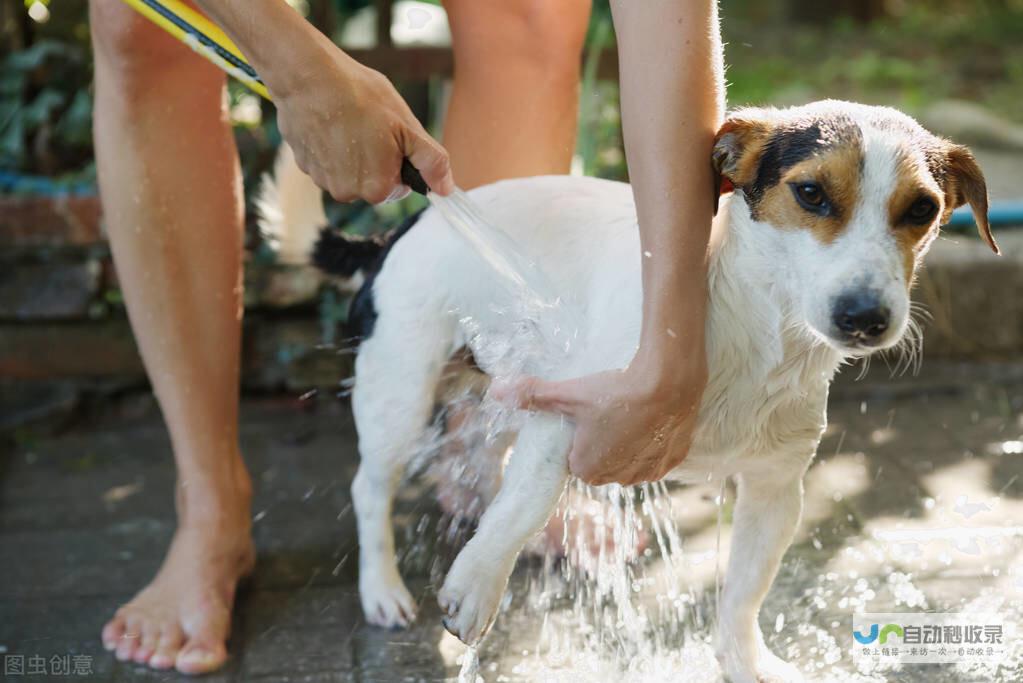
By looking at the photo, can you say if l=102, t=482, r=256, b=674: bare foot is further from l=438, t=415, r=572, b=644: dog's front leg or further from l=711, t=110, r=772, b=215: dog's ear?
l=711, t=110, r=772, b=215: dog's ear

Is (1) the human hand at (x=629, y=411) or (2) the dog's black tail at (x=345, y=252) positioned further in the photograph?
(2) the dog's black tail at (x=345, y=252)

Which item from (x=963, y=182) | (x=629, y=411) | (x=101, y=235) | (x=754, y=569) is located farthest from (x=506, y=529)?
(x=101, y=235)

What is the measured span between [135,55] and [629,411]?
1176 mm

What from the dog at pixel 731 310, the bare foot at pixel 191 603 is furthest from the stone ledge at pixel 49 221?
the dog at pixel 731 310

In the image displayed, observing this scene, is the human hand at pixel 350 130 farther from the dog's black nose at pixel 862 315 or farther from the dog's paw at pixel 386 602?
the dog's paw at pixel 386 602

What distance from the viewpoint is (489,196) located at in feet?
7.91

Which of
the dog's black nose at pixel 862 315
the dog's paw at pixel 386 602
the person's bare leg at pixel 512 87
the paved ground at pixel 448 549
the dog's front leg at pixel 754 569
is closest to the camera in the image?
the dog's black nose at pixel 862 315

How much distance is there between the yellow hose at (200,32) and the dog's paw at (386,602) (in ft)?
3.48

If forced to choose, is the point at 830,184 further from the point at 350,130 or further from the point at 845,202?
the point at 350,130

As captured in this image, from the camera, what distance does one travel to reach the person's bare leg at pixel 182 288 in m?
2.42

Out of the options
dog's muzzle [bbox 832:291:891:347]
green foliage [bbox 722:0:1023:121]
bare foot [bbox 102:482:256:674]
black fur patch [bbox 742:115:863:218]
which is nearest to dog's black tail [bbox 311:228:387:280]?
bare foot [bbox 102:482:256:674]

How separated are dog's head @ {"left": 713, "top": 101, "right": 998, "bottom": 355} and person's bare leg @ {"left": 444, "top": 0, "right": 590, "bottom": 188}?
0.82 m

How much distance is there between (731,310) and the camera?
2008 mm

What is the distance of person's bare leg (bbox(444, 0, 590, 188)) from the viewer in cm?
265
